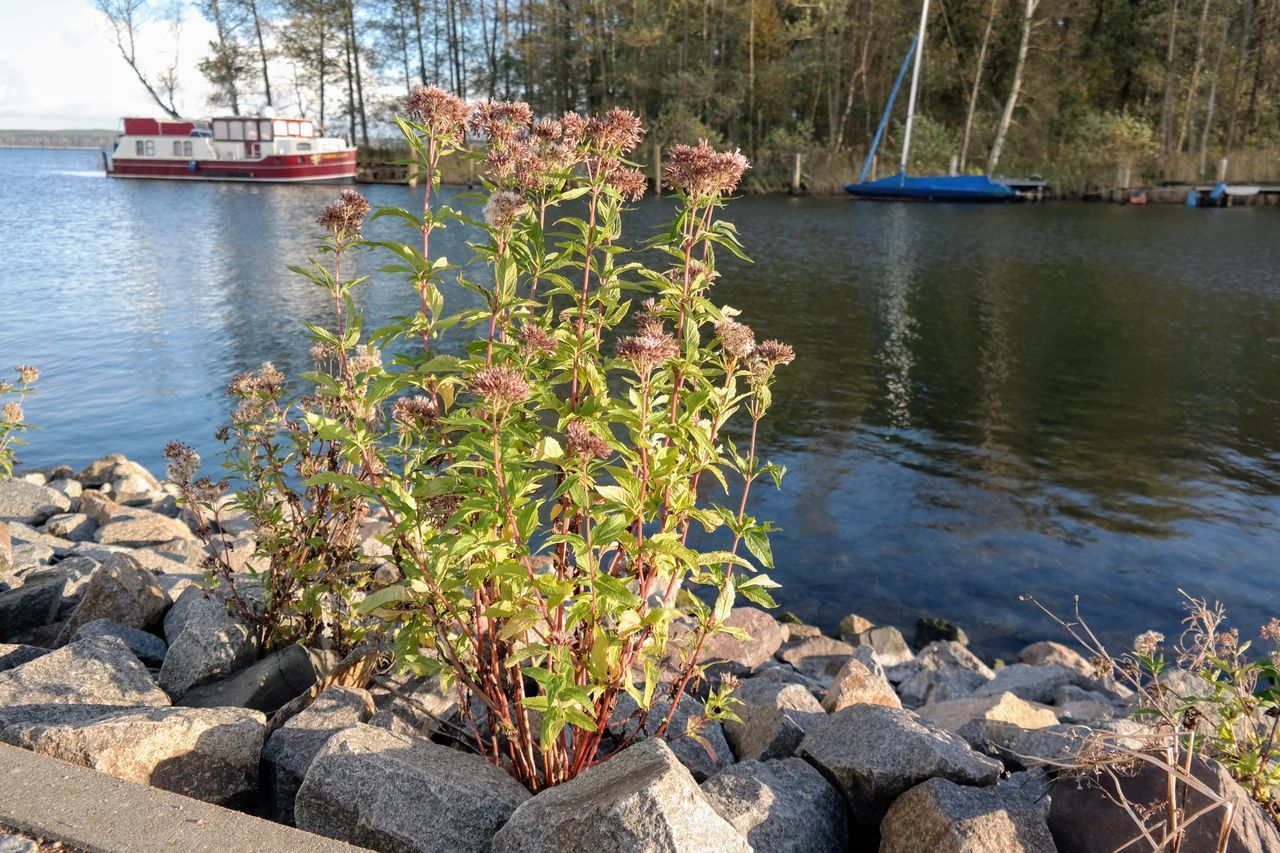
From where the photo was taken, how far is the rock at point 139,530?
7.74 meters

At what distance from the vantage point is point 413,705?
386cm

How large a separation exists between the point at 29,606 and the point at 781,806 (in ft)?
12.6

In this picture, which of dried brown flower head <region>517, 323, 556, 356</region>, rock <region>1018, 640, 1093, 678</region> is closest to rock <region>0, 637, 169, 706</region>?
dried brown flower head <region>517, 323, 556, 356</region>

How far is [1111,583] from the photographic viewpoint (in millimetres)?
8156

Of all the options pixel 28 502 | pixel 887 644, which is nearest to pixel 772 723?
pixel 887 644

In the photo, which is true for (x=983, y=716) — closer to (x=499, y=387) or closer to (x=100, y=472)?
(x=499, y=387)

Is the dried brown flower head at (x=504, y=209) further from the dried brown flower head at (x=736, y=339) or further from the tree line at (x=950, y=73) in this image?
the tree line at (x=950, y=73)

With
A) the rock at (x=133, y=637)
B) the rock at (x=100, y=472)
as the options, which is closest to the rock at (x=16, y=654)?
the rock at (x=133, y=637)

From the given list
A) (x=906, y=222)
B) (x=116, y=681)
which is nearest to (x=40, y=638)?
(x=116, y=681)

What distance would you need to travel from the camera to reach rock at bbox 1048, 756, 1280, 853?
9.18 ft

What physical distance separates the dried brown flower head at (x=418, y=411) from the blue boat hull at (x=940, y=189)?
4086 centimetres

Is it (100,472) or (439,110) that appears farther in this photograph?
(100,472)

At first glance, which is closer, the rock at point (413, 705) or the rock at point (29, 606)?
the rock at point (413, 705)

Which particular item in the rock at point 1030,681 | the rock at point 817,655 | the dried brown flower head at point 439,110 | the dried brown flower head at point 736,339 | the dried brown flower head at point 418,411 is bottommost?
the rock at point 817,655
